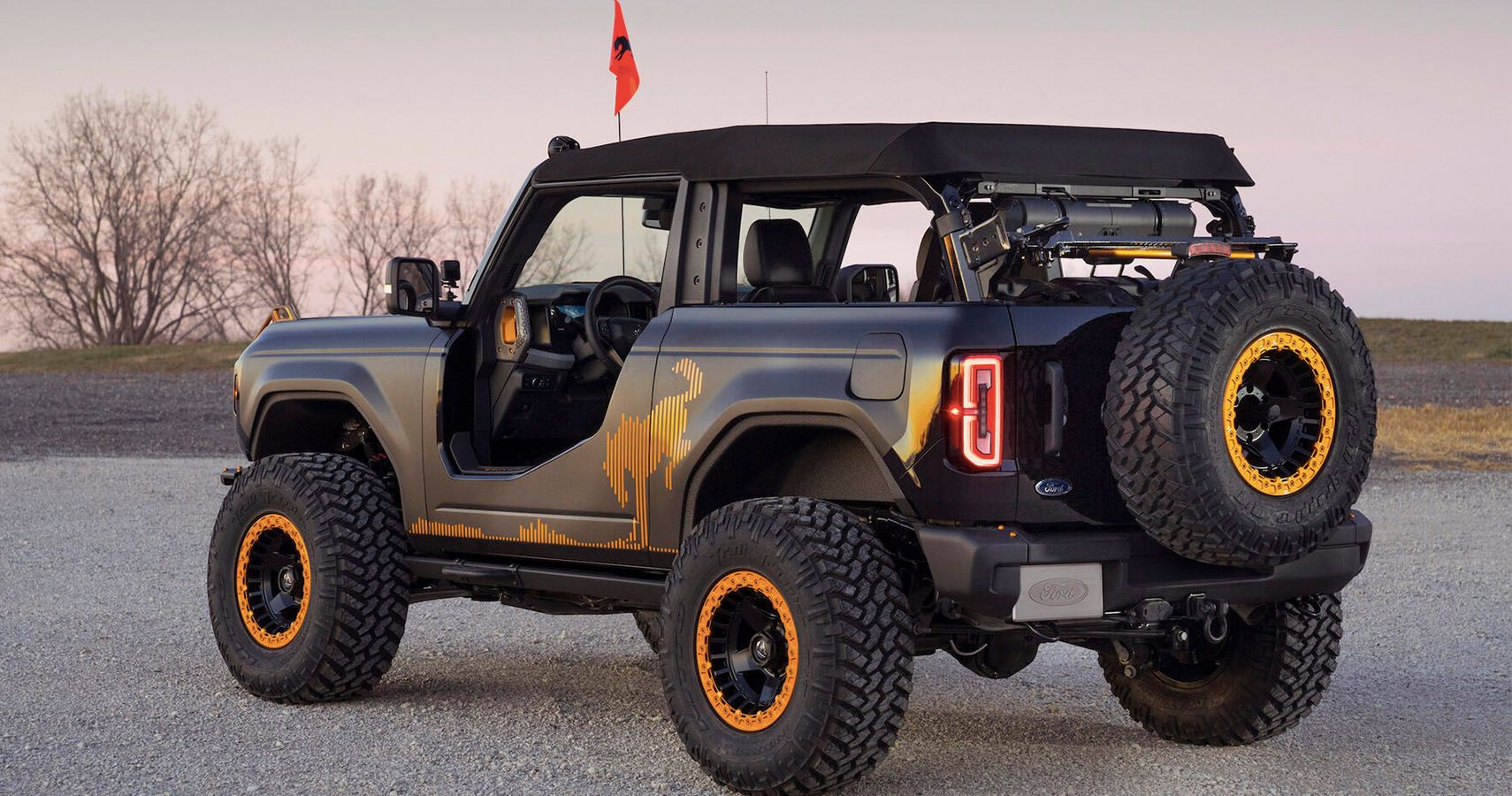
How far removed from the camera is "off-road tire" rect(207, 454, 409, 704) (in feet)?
21.7

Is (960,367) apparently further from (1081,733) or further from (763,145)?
(1081,733)

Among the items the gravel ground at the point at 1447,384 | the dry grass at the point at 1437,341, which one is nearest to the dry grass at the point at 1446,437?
the gravel ground at the point at 1447,384

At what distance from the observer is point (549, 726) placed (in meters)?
6.29

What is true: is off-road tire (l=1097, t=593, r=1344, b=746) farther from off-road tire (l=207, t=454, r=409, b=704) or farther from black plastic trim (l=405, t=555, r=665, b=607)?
off-road tire (l=207, t=454, r=409, b=704)

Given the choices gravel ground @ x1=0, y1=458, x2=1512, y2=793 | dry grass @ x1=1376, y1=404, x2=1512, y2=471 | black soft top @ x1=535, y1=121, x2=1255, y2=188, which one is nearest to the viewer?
black soft top @ x1=535, y1=121, x2=1255, y2=188

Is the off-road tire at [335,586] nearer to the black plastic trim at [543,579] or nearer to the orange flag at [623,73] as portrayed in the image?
the black plastic trim at [543,579]

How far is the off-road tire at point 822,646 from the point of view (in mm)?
4914

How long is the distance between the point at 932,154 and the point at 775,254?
733 millimetres

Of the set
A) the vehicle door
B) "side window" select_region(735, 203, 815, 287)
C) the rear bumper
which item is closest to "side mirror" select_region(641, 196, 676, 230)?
the vehicle door

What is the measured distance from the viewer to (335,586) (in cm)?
662

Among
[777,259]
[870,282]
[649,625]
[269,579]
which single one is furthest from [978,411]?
[269,579]

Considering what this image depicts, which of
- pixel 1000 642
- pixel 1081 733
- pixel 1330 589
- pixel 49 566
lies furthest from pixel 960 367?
pixel 49 566

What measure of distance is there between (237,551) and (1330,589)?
423cm

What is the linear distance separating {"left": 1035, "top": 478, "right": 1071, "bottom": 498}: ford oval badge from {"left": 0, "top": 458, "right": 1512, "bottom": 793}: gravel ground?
1040 mm
